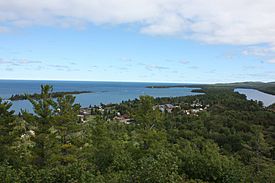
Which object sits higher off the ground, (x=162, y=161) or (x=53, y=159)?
(x=162, y=161)

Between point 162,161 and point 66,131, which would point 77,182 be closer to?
point 162,161

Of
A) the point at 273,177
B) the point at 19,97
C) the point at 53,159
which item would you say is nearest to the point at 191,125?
the point at 53,159

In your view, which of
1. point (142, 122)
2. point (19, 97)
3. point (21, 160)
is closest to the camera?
point (21, 160)

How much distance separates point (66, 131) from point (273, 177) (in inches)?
800

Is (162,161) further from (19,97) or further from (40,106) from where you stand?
(19,97)

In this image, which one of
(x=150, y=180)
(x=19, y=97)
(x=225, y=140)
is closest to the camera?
(x=150, y=180)

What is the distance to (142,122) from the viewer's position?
3409 cm

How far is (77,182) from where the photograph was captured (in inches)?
559

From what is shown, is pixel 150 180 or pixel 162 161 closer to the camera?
pixel 150 180

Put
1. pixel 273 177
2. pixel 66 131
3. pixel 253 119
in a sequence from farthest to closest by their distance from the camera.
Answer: pixel 253 119, pixel 66 131, pixel 273 177

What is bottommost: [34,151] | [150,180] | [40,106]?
[34,151]

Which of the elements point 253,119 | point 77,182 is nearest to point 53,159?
point 77,182

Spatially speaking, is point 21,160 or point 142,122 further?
point 142,122

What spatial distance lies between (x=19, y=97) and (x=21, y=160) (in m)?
112
